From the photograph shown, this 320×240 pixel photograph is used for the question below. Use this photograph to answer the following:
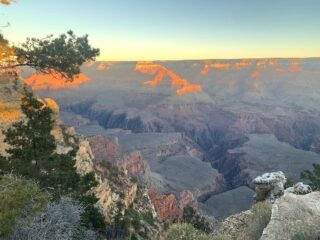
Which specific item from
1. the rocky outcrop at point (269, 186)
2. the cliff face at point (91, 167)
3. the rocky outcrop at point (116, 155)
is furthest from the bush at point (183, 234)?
the rocky outcrop at point (116, 155)

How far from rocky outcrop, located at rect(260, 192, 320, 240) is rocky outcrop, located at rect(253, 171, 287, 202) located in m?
13.0

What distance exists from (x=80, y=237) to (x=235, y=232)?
7.84 meters

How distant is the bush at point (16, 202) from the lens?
13258 mm

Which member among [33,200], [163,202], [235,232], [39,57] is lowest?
[163,202]

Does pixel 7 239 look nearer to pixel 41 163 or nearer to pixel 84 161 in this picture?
pixel 41 163

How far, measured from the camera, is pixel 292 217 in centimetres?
1683

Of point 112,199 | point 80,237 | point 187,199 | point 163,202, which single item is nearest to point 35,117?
point 80,237

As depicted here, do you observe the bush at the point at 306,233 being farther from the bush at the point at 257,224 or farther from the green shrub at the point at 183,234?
the bush at the point at 257,224

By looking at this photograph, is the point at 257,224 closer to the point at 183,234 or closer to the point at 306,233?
the point at 183,234

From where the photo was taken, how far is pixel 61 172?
23734 mm

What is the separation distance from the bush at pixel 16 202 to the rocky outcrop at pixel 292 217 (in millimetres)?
7495

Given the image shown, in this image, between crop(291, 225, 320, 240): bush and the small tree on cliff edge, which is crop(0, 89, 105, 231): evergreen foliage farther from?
crop(291, 225, 320, 240): bush

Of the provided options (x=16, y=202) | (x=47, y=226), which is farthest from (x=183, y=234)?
(x=16, y=202)

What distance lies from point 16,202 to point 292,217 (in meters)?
9.59
